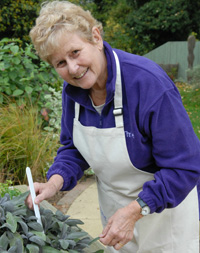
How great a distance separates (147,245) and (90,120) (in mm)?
798

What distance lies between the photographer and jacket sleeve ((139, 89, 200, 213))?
1.54 m

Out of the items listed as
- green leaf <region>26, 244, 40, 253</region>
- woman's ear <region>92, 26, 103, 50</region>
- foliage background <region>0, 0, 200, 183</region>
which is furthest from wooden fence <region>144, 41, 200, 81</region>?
green leaf <region>26, 244, 40, 253</region>

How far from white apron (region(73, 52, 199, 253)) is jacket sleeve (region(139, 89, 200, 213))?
0.77ft

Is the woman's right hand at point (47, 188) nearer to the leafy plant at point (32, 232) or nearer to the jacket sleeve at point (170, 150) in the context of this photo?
the leafy plant at point (32, 232)

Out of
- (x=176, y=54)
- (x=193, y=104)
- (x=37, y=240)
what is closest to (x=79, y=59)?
(x=37, y=240)

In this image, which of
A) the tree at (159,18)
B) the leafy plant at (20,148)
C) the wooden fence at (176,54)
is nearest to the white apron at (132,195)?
the leafy plant at (20,148)

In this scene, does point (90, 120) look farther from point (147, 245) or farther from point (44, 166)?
point (44, 166)

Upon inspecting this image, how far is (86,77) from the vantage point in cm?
165

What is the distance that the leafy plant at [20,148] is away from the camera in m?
3.65

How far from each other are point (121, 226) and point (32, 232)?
38 centimetres

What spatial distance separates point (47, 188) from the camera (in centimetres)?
179

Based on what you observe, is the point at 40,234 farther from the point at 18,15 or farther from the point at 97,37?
the point at 18,15

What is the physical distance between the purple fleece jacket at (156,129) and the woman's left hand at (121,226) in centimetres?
8

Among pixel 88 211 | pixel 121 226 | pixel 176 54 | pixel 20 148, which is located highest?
pixel 121 226
